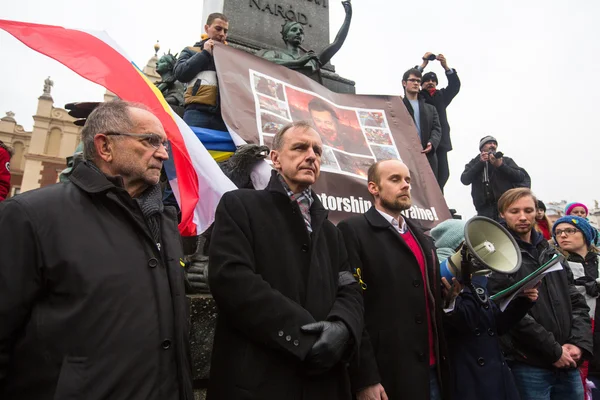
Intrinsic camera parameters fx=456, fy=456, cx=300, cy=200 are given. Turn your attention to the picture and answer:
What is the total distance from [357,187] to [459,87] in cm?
315

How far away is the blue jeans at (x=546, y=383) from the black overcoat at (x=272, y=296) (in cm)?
144

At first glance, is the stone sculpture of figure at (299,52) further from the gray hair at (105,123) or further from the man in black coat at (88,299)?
the man in black coat at (88,299)

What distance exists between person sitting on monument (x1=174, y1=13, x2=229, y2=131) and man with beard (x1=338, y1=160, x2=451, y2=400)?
1925mm

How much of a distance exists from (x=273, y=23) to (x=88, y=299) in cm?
533

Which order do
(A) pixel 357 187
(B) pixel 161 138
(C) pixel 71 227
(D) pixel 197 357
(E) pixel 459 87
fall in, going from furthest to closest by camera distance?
1. (E) pixel 459 87
2. (A) pixel 357 187
3. (D) pixel 197 357
4. (B) pixel 161 138
5. (C) pixel 71 227

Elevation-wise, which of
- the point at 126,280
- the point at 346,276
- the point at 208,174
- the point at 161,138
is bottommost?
the point at 126,280

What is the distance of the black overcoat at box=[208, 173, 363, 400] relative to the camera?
177cm

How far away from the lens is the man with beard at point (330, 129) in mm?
4531

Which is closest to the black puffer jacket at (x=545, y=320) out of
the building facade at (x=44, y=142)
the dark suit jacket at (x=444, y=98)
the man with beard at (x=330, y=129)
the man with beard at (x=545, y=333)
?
the man with beard at (x=545, y=333)

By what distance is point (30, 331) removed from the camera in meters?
1.46

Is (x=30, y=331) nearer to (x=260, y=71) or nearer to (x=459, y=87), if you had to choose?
(x=260, y=71)

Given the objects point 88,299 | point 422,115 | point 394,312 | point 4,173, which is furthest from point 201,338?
point 422,115

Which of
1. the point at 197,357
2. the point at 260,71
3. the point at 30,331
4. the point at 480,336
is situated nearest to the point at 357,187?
the point at 260,71

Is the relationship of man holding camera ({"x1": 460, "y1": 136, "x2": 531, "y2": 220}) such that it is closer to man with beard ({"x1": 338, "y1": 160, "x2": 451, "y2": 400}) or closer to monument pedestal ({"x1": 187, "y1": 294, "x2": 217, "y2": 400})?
man with beard ({"x1": 338, "y1": 160, "x2": 451, "y2": 400})
